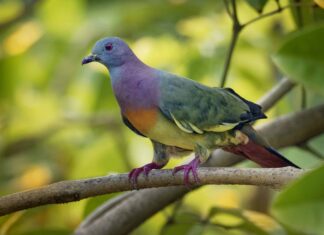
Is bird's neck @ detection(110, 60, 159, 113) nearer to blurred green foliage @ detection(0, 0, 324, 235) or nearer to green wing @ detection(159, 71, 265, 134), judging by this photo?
green wing @ detection(159, 71, 265, 134)

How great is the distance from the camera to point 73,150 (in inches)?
123

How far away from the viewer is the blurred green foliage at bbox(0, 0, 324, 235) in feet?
8.81

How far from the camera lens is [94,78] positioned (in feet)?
9.71

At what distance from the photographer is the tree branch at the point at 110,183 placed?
4.63ft

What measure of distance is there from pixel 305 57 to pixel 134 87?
476 millimetres

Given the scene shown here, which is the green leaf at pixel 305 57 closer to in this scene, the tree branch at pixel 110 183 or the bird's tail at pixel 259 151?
the tree branch at pixel 110 183

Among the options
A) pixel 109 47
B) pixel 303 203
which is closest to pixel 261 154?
pixel 109 47

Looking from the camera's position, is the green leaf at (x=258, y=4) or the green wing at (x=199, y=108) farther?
the green leaf at (x=258, y=4)

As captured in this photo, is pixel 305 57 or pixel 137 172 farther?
pixel 137 172

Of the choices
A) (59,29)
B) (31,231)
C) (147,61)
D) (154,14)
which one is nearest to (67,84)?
(59,29)

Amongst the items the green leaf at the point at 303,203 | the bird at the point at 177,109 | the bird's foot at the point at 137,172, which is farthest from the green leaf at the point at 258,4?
the green leaf at the point at 303,203

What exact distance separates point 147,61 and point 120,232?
908 mm

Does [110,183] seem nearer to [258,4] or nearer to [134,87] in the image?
[134,87]

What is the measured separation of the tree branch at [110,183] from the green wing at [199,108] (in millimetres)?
205
